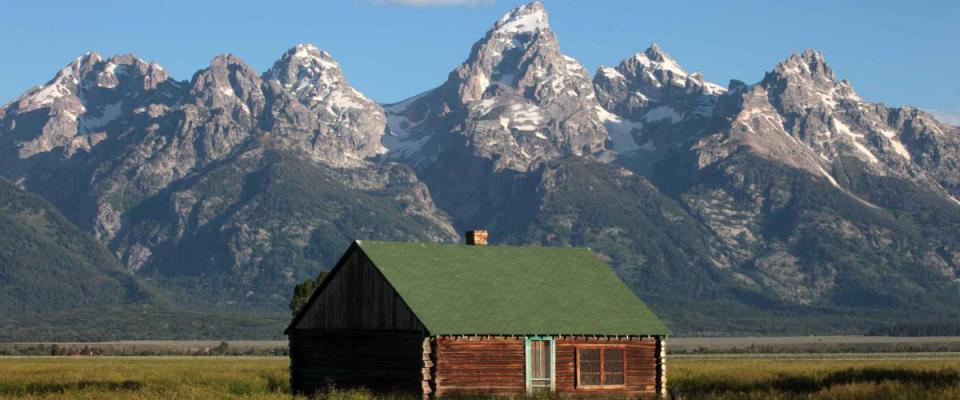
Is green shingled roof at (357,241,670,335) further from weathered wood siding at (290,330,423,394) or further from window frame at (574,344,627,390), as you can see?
weathered wood siding at (290,330,423,394)

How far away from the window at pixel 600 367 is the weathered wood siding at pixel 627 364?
0.62 feet

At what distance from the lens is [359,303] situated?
221ft

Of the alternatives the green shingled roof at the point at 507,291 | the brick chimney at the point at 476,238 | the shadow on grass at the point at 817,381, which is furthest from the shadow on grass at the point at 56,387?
the shadow on grass at the point at 817,381

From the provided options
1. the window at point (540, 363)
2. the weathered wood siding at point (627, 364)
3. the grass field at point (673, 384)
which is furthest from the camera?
the weathered wood siding at point (627, 364)

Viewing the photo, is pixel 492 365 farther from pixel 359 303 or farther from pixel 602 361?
pixel 359 303

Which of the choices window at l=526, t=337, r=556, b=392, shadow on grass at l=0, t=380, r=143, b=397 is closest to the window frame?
window at l=526, t=337, r=556, b=392

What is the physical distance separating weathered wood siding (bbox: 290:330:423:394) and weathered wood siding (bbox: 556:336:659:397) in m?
6.19

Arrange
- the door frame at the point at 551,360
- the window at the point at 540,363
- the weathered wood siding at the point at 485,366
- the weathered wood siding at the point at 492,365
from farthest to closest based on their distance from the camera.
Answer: the window at the point at 540,363, the door frame at the point at 551,360, the weathered wood siding at the point at 485,366, the weathered wood siding at the point at 492,365

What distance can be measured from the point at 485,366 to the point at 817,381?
694 inches

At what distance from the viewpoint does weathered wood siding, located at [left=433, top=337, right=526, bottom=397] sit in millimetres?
66000

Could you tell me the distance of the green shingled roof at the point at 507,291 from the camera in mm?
65688

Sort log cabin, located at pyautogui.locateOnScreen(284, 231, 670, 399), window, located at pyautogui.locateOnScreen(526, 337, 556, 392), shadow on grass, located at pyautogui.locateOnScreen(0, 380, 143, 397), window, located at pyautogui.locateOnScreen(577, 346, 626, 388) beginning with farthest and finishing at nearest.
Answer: shadow on grass, located at pyautogui.locateOnScreen(0, 380, 143, 397)
window, located at pyautogui.locateOnScreen(577, 346, 626, 388)
window, located at pyautogui.locateOnScreen(526, 337, 556, 392)
log cabin, located at pyautogui.locateOnScreen(284, 231, 670, 399)

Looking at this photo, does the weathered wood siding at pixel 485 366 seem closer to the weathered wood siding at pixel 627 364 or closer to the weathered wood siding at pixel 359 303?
the weathered wood siding at pixel 627 364

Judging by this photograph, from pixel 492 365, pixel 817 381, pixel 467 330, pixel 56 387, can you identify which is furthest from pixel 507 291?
pixel 56 387
